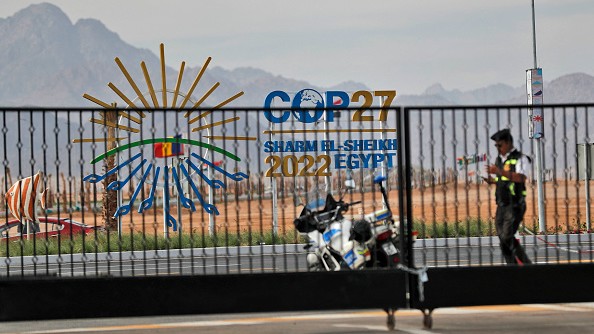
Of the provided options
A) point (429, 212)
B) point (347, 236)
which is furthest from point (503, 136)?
point (429, 212)

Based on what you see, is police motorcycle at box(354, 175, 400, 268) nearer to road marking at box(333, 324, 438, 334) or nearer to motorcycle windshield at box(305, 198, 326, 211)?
motorcycle windshield at box(305, 198, 326, 211)

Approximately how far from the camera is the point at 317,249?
1062 centimetres

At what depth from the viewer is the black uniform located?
10.6 metres

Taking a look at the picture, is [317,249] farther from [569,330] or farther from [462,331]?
[569,330]

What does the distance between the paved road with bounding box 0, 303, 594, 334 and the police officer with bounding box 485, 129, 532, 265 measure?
2.13 ft

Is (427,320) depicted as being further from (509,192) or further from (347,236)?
(509,192)

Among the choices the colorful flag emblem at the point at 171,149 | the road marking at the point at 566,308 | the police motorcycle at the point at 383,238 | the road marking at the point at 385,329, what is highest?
the colorful flag emblem at the point at 171,149

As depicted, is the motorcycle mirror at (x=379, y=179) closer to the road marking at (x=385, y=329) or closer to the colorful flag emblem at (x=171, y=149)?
the road marking at (x=385, y=329)

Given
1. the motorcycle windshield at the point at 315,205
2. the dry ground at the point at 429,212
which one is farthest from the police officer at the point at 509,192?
the motorcycle windshield at the point at 315,205

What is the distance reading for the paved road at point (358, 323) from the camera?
1020 centimetres

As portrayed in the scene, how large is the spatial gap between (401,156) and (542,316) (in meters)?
2.51

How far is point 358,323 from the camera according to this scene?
10.7 metres

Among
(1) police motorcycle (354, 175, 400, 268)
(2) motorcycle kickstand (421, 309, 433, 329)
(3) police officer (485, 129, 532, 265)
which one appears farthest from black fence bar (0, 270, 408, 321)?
(3) police officer (485, 129, 532, 265)

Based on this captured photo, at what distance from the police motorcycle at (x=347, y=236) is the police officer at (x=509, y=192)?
1.12m
